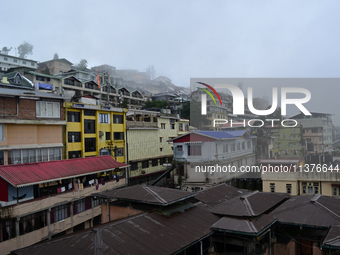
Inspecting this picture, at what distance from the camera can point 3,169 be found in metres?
16.4

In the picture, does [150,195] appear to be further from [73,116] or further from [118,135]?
[118,135]

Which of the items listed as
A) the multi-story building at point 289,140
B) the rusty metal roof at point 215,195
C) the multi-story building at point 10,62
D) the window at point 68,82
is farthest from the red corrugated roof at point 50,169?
the multi-story building at point 10,62

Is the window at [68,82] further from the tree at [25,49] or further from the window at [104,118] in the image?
the tree at [25,49]

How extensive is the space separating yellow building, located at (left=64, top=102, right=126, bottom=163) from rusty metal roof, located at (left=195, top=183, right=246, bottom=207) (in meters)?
13.1

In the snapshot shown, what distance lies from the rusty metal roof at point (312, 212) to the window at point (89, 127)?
18.1 meters

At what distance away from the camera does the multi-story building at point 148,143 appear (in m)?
29.7

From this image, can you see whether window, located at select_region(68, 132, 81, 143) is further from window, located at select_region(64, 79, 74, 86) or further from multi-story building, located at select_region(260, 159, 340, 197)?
window, located at select_region(64, 79, 74, 86)

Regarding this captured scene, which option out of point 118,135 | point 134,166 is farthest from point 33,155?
point 134,166

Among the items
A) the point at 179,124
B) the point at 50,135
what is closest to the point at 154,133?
the point at 179,124

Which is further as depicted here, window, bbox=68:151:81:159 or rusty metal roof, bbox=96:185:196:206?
window, bbox=68:151:81:159

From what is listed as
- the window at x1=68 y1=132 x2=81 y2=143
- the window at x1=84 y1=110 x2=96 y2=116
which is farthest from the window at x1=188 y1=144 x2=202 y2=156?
the window at x1=68 y1=132 x2=81 y2=143

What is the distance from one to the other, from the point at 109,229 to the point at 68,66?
61662 mm

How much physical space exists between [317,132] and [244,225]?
1589 centimetres

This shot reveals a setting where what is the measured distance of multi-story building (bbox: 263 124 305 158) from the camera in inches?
935
